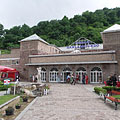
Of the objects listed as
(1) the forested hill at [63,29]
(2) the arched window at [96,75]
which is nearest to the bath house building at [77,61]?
(2) the arched window at [96,75]

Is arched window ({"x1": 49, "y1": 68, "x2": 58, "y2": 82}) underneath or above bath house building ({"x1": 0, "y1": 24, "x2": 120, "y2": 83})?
underneath

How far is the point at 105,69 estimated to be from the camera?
2227 centimetres

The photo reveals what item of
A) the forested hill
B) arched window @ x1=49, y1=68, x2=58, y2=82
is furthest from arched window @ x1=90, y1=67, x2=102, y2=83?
the forested hill

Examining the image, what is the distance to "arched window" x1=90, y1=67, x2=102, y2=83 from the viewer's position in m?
22.8

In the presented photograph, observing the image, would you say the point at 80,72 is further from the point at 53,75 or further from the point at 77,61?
the point at 53,75

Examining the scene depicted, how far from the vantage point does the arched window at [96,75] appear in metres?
22.8

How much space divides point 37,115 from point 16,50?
122ft

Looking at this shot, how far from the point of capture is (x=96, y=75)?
22.9 meters

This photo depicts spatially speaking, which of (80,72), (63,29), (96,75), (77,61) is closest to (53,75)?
(80,72)

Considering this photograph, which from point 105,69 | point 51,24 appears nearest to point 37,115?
point 105,69

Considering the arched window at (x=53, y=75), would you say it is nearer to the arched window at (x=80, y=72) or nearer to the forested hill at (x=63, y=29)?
the arched window at (x=80, y=72)

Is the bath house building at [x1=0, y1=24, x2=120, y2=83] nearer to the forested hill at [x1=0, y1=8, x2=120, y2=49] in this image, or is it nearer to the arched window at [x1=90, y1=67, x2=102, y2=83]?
the arched window at [x1=90, y1=67, x2=102, y2=83]

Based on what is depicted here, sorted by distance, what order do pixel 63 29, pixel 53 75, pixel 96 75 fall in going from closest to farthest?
1. pixel 96 75
2. pixel 53 75
3. pixel 63 29

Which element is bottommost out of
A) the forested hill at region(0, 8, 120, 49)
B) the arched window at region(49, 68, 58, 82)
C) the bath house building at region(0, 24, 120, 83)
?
the arched window at region(49, 68, 58, 82)
